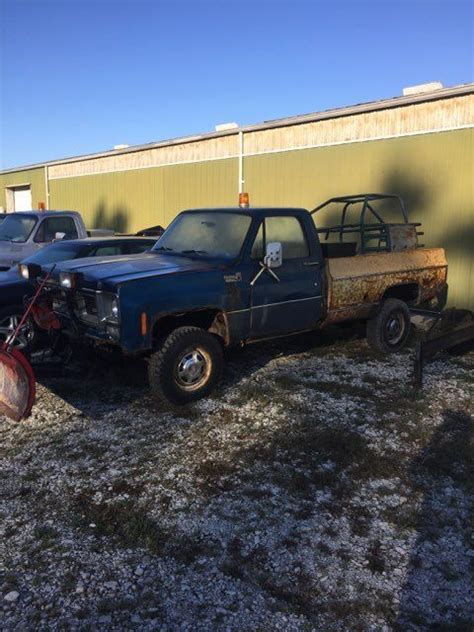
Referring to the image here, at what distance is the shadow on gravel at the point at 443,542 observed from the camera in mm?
2672

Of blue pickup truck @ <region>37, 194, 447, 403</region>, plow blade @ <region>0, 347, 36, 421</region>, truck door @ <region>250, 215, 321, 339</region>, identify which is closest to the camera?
plow blade @ <region>0, 347, 36, 421</region>

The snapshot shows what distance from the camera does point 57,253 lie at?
753cm

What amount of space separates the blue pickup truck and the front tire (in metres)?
0.01

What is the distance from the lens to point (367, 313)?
7.12 metres

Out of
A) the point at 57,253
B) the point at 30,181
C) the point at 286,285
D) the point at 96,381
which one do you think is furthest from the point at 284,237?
the point at 30,181

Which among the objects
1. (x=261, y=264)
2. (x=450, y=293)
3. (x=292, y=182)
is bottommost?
(x=450, y=293)

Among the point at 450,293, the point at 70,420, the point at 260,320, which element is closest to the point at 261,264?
the point at 260,320

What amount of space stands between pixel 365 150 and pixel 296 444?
7.58 metres

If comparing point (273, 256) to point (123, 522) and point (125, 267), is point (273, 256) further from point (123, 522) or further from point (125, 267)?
point (123, 522)

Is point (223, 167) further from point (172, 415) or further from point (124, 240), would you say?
point (172, 415)

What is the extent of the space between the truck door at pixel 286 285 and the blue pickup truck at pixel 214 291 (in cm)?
1

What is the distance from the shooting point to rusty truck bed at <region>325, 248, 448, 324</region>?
6.57m

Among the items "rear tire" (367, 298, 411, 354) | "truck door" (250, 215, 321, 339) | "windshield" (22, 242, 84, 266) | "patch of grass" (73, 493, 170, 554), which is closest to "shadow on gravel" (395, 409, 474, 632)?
"patch of grass" (73, 493, 170, 554)

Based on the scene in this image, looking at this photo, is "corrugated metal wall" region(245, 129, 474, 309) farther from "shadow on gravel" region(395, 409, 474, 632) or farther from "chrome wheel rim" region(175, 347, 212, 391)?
"chrome wheel rim" region(175, 347, 212, 391)
